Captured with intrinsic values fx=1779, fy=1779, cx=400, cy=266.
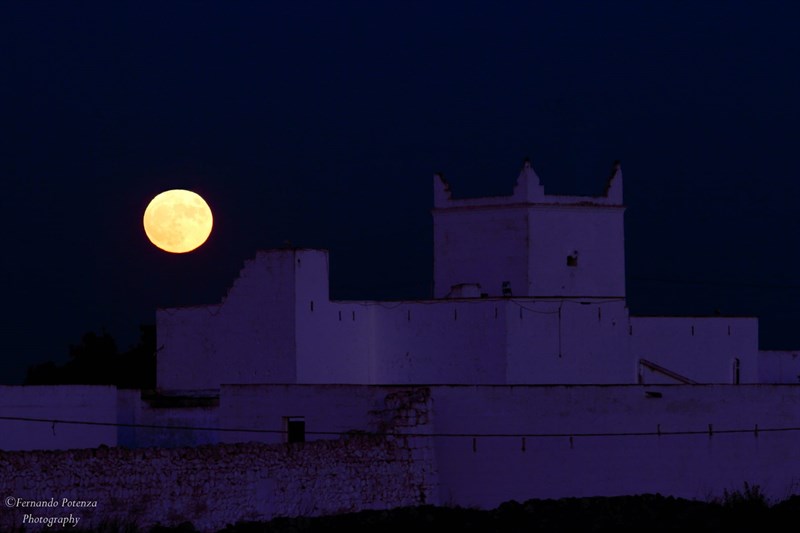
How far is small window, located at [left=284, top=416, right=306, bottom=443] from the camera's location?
31.3m

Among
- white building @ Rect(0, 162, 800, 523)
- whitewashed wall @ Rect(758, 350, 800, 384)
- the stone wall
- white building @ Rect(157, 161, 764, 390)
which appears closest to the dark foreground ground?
the stone wall

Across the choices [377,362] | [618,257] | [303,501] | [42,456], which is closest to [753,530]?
[303,501]

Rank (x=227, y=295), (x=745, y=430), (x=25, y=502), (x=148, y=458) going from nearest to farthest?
(x=25, y=502)
(x=148, y=458)
(x=745, y=430)
(x=227, y=295)

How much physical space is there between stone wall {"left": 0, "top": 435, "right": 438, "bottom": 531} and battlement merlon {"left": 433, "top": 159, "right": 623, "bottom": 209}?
12143 millimetres

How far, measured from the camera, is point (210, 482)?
2417 centimetres

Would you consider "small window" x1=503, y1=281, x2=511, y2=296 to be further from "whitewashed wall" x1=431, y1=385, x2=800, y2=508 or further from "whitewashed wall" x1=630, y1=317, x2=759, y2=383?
"whitewashed wall" x1=431, y1=385, x2=800, y2=508

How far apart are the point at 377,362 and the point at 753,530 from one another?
16.7 metres

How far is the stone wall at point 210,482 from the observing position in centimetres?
2181

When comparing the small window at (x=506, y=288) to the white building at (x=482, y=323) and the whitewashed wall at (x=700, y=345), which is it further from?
the whitewashed wall at (x=700, y=345)

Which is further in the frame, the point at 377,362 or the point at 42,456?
the point at 377,362

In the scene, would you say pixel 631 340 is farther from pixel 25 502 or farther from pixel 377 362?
pixel 25 502

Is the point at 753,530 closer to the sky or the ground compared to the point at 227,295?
closer to the ground

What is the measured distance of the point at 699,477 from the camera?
32.4m

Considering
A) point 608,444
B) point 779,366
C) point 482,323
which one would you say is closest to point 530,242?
point 482,323
